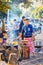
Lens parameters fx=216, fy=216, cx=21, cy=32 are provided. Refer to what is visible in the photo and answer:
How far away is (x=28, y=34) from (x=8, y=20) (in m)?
0.20

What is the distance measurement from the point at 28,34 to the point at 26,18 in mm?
135

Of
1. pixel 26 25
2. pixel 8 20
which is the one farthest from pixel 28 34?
pixel 8 20

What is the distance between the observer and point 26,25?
1812 mm

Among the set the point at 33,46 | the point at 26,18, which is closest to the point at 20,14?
the point at 26,18

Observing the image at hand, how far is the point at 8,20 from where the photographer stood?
5.89 ft

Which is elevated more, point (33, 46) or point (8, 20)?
point (8, 20)

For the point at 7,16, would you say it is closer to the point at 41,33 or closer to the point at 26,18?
the point at 26,18

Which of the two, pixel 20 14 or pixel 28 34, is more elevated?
pixel 20 14

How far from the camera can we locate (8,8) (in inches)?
70.5

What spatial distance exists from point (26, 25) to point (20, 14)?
105 mm

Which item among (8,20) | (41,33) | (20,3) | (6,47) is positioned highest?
(20,3)

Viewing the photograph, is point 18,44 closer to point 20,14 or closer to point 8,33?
point 8,33

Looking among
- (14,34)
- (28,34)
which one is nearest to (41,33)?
(28,34)

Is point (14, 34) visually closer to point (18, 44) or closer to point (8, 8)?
point (18, 44)
